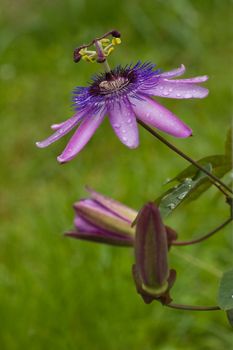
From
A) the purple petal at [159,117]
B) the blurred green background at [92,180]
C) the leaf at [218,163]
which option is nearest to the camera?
the purple petal at [159,117]

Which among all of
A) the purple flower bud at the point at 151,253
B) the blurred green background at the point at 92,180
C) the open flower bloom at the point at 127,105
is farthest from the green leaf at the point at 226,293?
the blurred green background at the point at 92,180

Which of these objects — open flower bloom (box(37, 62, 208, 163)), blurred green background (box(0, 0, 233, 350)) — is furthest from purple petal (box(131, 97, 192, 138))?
blurred green background (box(0, 0, 233, 350))

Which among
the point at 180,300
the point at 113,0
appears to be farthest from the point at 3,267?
the point at 113,0

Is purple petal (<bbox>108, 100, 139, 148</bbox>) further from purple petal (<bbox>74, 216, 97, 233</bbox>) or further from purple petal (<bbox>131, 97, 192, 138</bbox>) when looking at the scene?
purple petal (<bbox>74, 216, 97, 233</bbox>)

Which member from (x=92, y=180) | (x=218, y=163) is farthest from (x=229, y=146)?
(x=92, y=180)

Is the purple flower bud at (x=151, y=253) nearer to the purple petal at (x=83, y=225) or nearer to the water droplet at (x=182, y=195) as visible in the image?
the water droplet at (x=182, y=195)

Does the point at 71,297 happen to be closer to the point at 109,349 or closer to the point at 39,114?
the point at 109,349
